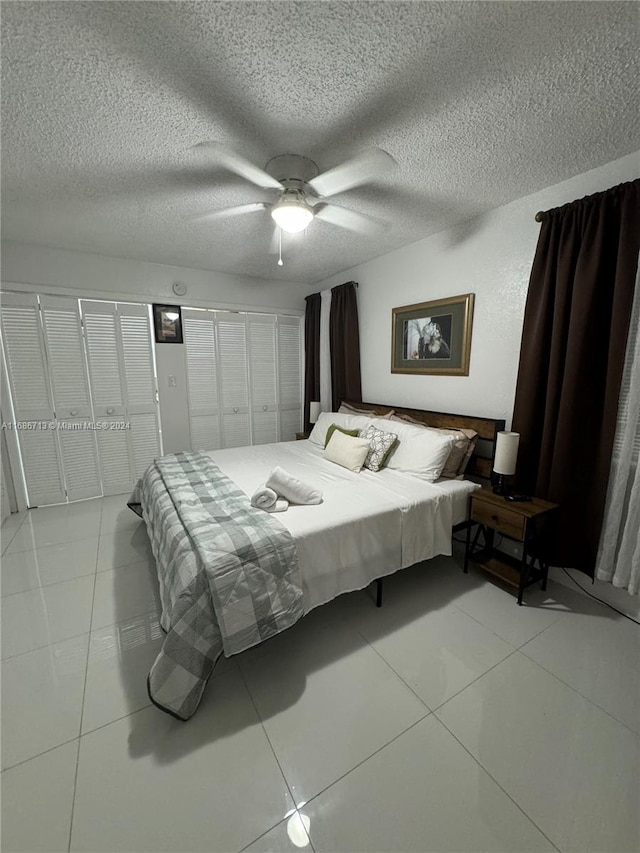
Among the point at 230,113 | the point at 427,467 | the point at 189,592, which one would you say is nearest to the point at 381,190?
the point at 230,113

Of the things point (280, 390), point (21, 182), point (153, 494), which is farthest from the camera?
point (280, 390)

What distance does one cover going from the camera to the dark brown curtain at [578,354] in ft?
5.84

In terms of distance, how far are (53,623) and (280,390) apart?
3.27m

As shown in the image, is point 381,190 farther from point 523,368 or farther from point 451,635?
point 451,635

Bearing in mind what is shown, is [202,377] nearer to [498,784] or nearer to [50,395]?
[50,395]

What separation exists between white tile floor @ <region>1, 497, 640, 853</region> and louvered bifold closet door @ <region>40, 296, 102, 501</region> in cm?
172

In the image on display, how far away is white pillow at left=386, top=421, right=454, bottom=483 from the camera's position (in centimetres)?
239

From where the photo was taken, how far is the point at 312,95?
4.50 feet

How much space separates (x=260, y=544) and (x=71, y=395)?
3063mm

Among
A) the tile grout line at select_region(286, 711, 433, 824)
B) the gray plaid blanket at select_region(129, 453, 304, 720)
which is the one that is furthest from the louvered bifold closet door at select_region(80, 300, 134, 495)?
the tile grout line at select_region(286, 711, 433, 824)

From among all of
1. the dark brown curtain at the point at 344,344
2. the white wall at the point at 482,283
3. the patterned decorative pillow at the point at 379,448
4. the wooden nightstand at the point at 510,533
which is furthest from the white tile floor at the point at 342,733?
the dark brown curtain at the point at 344,344

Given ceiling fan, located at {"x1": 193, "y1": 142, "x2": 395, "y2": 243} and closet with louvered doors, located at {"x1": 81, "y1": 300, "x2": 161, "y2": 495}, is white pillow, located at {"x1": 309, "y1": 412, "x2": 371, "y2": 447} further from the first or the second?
closet with louvered doors, located at {"x1": 81, "y1": 300, "x2": 161, "y2": 495}

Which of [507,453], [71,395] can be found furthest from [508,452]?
[71,395]

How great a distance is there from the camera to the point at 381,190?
6.91 ft
